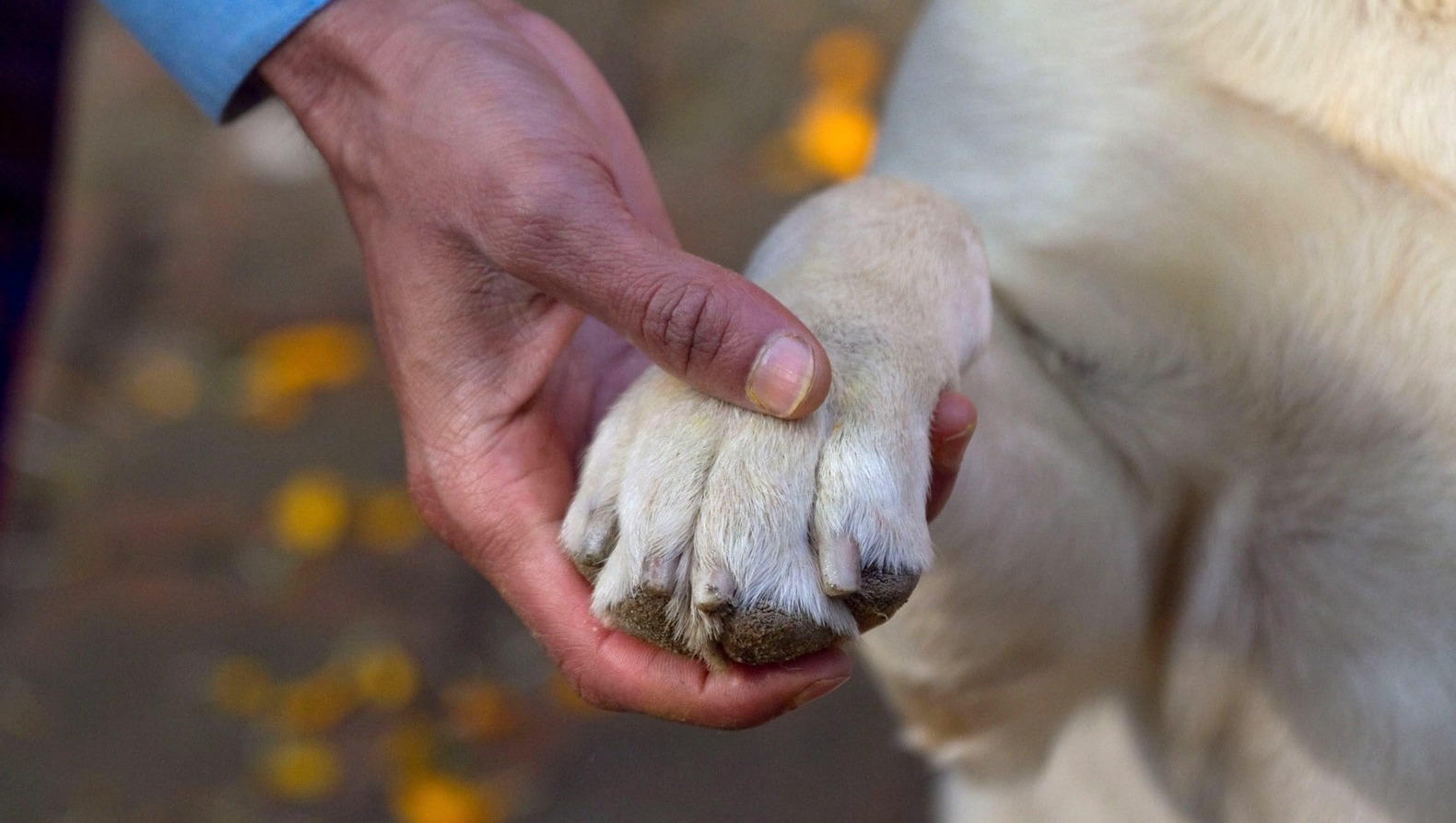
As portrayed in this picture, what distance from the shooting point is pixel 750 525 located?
115 centimetres

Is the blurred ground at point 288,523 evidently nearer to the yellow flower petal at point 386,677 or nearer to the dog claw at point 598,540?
the yellow flower petal at point 386,677

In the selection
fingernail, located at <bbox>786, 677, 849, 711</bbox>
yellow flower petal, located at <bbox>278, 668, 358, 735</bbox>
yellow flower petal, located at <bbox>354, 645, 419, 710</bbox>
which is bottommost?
yellow flower petal, located at <bbox>278, 668, 358, 735</bbox>

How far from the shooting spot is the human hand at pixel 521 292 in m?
1.20

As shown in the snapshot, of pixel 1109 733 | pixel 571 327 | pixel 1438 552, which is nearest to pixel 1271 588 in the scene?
pixel 1438 552

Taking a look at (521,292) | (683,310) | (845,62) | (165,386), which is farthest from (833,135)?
(683,310)

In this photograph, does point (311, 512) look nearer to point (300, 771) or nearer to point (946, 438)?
point (300, 771)

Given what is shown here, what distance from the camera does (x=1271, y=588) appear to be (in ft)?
5.29

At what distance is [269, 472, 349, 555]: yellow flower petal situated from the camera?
11.3 ft

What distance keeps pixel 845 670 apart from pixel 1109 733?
970mm

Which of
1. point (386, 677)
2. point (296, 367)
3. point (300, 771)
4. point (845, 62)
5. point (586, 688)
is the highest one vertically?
point (586, 688)

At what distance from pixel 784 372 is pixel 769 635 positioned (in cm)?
22

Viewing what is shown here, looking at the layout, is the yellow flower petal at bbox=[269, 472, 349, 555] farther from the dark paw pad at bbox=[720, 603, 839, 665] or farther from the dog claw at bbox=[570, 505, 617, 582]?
the dark paw pad at bbox=[720, 603, 839, 665]

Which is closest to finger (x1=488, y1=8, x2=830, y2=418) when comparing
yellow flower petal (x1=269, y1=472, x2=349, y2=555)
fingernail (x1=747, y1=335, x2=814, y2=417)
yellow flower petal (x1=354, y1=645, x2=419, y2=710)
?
fingernail (x1=747, y1=335, x2=814, y2=417)

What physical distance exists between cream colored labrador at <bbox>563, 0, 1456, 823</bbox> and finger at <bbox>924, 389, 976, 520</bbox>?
0.10ft
